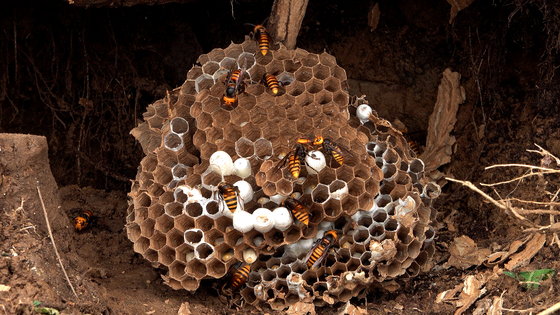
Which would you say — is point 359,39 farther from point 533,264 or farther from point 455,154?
point 533,264

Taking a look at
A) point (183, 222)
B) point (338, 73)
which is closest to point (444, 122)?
point (338, 73)

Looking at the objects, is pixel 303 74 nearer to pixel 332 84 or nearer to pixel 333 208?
pixel 332 84

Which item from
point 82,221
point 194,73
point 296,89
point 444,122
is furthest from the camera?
point 444,122

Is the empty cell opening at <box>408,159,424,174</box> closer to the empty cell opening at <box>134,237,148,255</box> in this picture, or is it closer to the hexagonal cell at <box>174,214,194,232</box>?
the hexagonal cell at <box>174,214,194,232</box>

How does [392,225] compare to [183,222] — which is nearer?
[183,222]

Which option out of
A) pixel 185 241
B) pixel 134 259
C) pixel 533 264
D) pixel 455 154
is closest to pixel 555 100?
pixel 455 154

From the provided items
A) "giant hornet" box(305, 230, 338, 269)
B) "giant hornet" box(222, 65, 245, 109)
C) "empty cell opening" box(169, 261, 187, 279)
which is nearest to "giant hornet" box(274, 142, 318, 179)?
"giant hornet" box(305, 230, 338, 269)

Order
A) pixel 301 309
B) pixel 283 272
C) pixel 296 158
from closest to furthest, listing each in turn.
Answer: pixel 296 158 → pixel 301 309 → pixel 283 272
